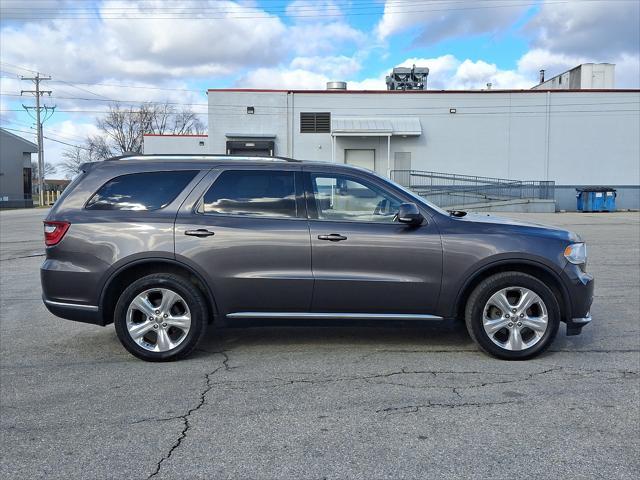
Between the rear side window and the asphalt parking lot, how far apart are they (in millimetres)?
1430

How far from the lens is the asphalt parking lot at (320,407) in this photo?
3297 mm

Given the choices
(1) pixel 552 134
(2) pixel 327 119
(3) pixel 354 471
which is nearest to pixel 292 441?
(3) pixel 354 471

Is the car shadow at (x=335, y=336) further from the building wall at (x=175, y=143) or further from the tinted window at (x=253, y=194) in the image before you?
the building wall at (x=175, y=143)

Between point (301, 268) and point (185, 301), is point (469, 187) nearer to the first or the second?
point (301, 268)

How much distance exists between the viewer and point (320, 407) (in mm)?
4105

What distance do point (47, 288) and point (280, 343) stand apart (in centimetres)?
223

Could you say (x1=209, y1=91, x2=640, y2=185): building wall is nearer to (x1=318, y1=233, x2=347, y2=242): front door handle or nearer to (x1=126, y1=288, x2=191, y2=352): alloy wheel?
(x1=318, y1=233, x2=347, y2=242): front door handle

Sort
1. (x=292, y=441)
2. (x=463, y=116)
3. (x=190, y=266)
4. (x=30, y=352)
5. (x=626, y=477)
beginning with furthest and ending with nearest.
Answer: (x=463, y=116), (x=30, y=352), (x=190, y=266), (x=292, y=441), (x=626, y=477)

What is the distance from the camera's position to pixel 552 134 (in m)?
35.7

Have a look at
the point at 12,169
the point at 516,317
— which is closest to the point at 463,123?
the point at 516,317

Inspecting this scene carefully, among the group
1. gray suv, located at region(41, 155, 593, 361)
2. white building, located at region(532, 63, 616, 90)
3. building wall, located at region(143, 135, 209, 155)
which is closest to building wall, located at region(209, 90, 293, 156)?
building wall, located at region(143, 135, 209, 155)

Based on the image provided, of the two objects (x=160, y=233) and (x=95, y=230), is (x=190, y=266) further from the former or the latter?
(x=95, y=230)

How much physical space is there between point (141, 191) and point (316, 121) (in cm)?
3122

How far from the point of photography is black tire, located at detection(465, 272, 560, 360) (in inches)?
198
